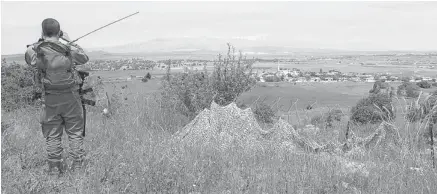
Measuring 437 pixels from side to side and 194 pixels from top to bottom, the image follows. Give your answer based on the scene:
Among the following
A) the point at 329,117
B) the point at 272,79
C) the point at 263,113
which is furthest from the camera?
the point at 272,79

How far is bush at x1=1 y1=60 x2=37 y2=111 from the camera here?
15.2m

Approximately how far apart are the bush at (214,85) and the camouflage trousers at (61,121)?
4880 mm

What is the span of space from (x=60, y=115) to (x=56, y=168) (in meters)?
0.76

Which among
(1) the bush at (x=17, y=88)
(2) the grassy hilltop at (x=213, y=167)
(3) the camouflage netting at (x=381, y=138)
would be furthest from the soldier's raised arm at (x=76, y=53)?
(1) the bush at (x=17, y=88)

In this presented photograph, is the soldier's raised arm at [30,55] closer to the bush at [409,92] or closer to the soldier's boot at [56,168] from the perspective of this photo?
Result: the soldier's boot at [56,168]

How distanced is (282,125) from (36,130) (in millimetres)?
4841

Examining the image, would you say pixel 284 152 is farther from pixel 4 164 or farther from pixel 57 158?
pixel 4 164

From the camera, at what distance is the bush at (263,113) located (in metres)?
11.7

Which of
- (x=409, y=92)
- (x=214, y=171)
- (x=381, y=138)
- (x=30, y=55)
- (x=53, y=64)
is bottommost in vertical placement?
(x=409, y=92)

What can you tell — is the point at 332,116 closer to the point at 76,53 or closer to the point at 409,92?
the point at 76,53

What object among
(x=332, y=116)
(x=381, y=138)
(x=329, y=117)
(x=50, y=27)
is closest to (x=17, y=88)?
(x=50, y=27)

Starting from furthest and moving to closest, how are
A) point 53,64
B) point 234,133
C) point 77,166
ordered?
point 234,133, point 77,166, point 53,64

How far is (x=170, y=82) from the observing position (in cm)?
1202

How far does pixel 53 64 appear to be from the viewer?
5.96 meters
